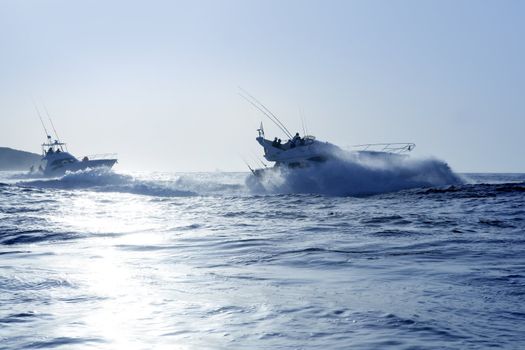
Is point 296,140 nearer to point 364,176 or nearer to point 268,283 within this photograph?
point 364,176

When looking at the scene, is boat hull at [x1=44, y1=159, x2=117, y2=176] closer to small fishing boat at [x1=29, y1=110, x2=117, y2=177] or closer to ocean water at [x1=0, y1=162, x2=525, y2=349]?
small fishing boat at [x1=29, y1=110, x2=117, y2=177]

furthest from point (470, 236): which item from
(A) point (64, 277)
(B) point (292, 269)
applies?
(A) point (64, 277)

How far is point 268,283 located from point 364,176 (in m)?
23.0

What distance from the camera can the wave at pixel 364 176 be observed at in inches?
1115

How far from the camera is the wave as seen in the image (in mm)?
28328

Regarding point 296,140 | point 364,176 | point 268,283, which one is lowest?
point 268,283

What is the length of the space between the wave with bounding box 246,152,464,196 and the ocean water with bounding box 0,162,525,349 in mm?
13793

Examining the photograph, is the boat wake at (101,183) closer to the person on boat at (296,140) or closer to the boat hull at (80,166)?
the person on boat at (296,140)

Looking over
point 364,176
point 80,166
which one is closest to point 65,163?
point 80,166

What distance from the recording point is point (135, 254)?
888cm

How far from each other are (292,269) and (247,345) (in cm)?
344

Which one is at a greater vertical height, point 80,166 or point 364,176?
point 80,166

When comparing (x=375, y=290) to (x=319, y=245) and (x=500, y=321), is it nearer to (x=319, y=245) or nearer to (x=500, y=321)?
(x=500, y=321)

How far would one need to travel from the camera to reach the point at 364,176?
1126 inches
